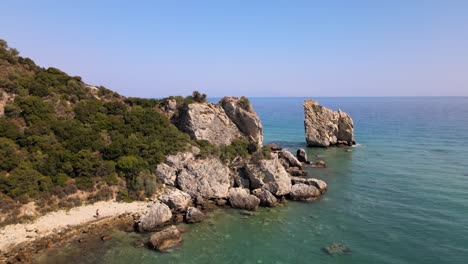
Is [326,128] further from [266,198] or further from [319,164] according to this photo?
[266,198]

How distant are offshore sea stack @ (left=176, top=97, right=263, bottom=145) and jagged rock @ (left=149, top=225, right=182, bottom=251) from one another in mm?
21281

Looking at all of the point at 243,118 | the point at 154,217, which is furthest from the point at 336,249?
the point at 243,118

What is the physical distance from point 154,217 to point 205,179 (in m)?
9.57

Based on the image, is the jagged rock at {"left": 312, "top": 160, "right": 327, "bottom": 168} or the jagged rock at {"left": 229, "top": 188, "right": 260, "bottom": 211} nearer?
the jagged rock at {"left": 229, "top": 188, "right": 260, "bottom": 211}

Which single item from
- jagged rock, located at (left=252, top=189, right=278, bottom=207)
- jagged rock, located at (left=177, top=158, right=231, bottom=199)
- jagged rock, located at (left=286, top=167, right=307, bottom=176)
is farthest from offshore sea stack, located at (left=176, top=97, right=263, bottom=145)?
jagged rock, located at (left=252, top=189, right=278, bottom=207)


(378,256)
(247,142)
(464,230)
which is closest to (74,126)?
(247,142)

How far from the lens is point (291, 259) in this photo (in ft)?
87.3

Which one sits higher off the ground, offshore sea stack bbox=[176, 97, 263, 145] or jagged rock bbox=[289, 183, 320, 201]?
offshore sea stack bbox=[176, 97, 263, 145]

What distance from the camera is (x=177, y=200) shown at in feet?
118

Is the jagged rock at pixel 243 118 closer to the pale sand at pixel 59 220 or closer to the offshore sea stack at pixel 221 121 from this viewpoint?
the offshore sea stack at pixel 221 121

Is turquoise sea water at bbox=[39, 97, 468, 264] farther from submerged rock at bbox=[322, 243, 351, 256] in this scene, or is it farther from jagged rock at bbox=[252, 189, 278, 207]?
jagged rock at bbox=[252, 189, 278, 207]

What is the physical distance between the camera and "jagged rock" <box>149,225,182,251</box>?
28203 millimetres

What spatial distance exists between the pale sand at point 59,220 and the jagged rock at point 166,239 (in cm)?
655

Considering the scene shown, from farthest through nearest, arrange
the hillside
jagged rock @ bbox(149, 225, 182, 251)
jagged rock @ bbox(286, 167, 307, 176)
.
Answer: jagged rock @ bbox(286, 167, 307, 176) → the hillside → jagged rock @ bbox(149, 225, 182, 251)
